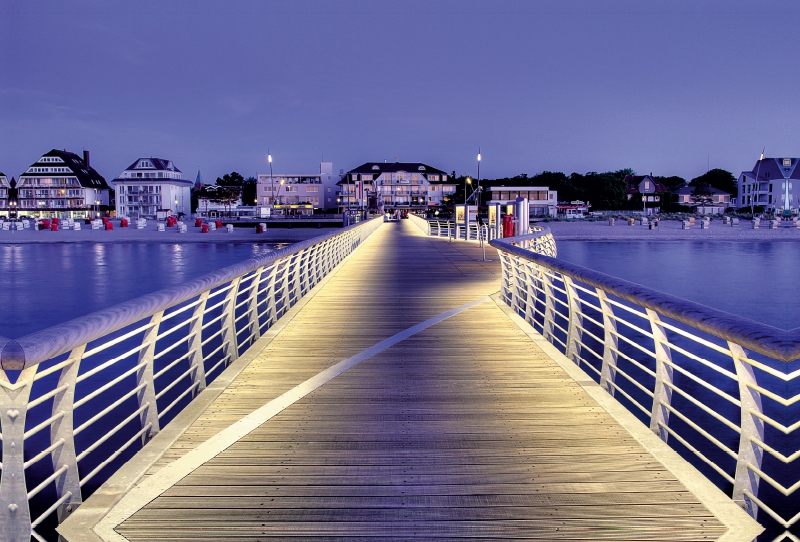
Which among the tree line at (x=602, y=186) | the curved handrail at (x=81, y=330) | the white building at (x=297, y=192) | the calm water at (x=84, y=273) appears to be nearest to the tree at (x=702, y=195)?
the tree line at (x=602, y=186)

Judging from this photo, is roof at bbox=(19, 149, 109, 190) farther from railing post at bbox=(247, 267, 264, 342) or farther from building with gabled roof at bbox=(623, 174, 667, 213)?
railing post at bbox=(247, 267, 264, 342)

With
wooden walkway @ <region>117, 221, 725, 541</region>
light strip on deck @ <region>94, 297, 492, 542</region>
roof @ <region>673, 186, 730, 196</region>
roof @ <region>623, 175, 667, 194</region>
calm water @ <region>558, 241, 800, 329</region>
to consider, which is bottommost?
calm water @ <region>558, 241, 800, 329</region>

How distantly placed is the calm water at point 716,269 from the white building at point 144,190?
84.9 meters

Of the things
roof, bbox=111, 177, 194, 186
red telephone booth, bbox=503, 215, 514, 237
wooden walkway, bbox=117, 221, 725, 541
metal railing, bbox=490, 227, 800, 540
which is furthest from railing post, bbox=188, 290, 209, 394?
roof, bbox=111, 177, 194, 186

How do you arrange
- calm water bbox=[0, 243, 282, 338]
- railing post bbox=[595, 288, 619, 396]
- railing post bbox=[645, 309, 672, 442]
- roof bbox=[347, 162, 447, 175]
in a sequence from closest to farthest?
railing post bbox=[645, 309, 672, 442]
railing post bbox=[595, 288, 619, 396]
calm water bbox=[0, 243, 282, 338]
roof bbox=[347, 162, 447, 175]

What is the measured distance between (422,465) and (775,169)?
468 feet

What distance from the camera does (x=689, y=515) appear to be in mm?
3023

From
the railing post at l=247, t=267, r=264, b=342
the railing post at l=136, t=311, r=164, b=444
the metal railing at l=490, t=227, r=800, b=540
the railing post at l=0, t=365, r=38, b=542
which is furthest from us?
the railing post at l=247, t=267, r=264, b=342

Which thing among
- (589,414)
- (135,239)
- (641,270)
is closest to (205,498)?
(589,414)

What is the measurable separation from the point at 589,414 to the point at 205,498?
2676 millimetres

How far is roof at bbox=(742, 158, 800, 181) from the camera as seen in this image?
121875 mm

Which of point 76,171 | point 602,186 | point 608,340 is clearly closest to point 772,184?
point 602,186

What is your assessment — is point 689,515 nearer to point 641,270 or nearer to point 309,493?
point 309,493

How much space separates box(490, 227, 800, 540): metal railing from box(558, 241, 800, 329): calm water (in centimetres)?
1048
